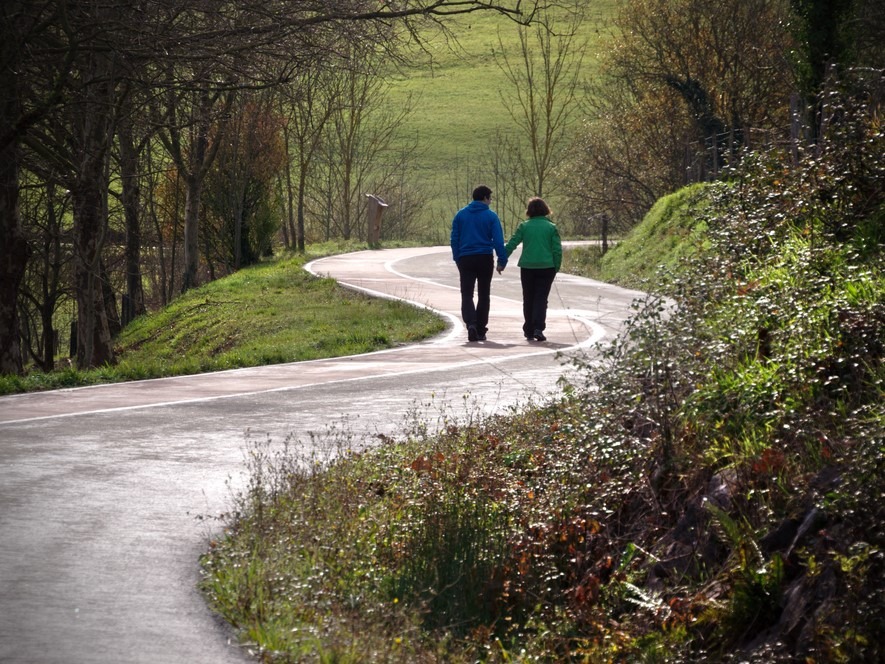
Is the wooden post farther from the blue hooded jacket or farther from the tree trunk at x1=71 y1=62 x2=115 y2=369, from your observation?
the blue hooded jacket

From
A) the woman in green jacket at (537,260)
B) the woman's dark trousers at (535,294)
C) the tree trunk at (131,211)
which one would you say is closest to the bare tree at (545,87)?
the woman in green jacket at (537,260)

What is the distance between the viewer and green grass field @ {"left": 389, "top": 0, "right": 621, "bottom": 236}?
98188 mm

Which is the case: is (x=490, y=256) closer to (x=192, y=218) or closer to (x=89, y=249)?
(x=89, y=249)

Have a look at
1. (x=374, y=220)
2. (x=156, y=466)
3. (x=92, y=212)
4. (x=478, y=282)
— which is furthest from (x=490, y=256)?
(x=374, y=220)

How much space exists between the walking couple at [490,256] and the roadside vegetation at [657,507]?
7.33 m

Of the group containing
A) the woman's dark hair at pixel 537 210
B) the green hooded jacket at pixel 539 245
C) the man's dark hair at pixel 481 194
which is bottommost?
the green hooded jacket at pixel 539 245

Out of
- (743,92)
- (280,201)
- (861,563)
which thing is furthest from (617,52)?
(861,563)

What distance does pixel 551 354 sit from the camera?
1584 centimetres

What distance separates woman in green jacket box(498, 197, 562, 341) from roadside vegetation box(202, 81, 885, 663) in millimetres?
7204

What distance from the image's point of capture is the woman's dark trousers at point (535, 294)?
17.1 metres

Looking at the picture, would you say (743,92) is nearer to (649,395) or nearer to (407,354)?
(407,354)

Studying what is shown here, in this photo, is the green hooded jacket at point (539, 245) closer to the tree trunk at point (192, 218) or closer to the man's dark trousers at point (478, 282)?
the man's dark trousers at point (478, 282)

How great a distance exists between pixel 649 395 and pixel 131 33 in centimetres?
996

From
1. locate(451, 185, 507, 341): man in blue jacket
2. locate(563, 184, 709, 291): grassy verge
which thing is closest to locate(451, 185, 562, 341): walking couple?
locate(451, 185, 507, 341): man in blue jacket
